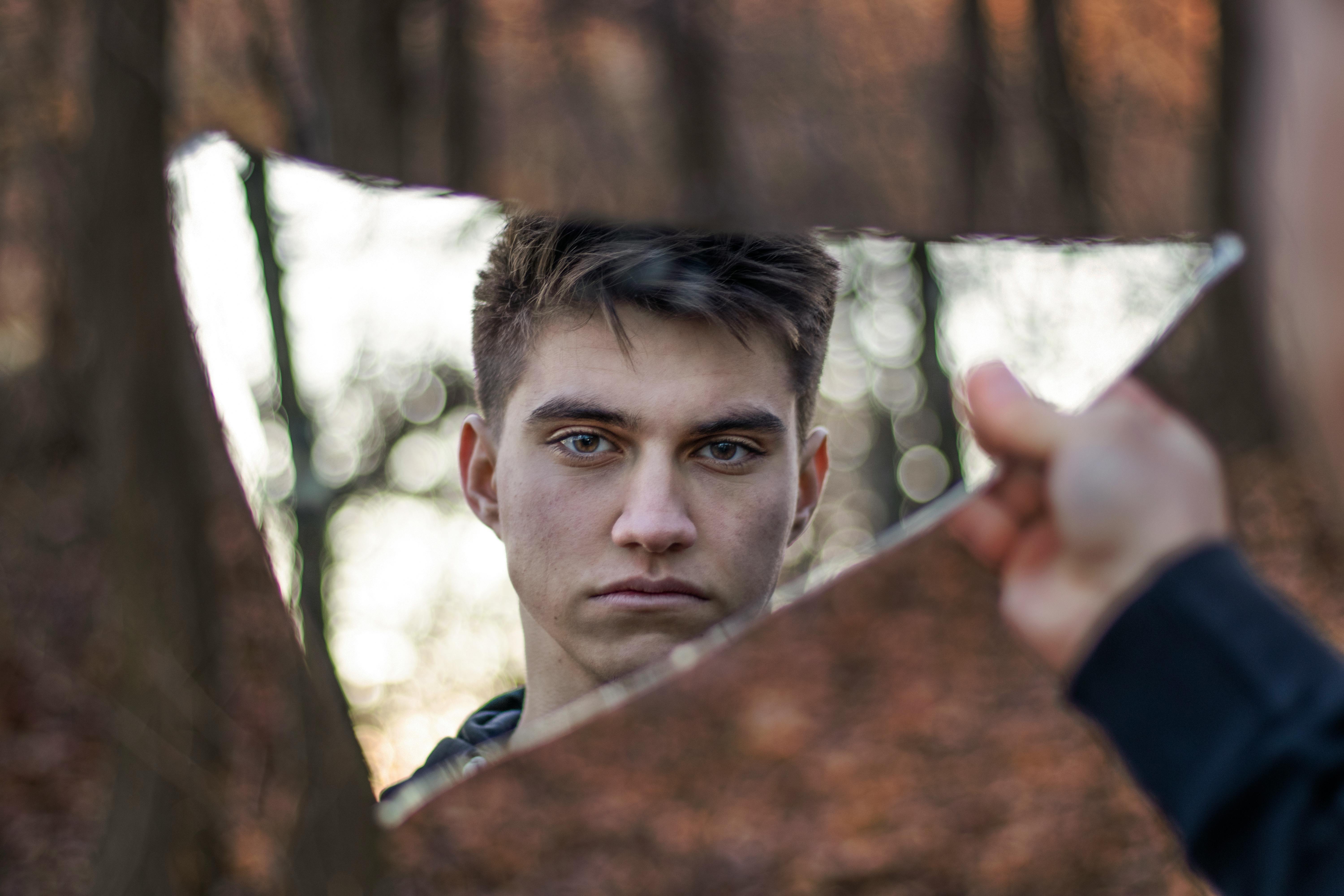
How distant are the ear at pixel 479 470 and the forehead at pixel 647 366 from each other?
5 cm

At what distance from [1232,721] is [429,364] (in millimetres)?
551

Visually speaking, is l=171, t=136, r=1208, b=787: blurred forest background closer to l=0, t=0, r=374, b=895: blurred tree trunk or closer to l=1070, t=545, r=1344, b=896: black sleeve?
l=1070, t=545, r=1344, b=896: black sleeve

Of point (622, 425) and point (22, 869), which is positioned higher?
point (622, 425)

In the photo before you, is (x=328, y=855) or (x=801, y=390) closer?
(x=801, y=390)

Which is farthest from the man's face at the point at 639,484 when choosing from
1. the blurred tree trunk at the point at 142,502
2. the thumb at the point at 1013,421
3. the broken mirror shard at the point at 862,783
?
the broken mirror shard at the point at 862,783

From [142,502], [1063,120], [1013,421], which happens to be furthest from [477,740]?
[142,502]

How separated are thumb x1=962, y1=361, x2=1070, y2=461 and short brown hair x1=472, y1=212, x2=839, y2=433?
117 mm

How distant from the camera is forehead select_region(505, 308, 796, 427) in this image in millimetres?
575

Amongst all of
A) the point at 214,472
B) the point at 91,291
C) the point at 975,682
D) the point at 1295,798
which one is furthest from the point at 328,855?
the point at 975,682

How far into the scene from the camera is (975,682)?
469 centimetres

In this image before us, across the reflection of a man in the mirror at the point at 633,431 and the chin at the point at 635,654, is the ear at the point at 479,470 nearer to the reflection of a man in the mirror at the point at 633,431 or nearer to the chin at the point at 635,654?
the reflection of a man in the mirror at the point at 633,431

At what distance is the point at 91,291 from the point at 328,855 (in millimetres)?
1496

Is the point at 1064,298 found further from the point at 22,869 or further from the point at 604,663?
the point at 22,869

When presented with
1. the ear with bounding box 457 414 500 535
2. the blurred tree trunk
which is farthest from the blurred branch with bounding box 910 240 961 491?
the blurred tree trunk
